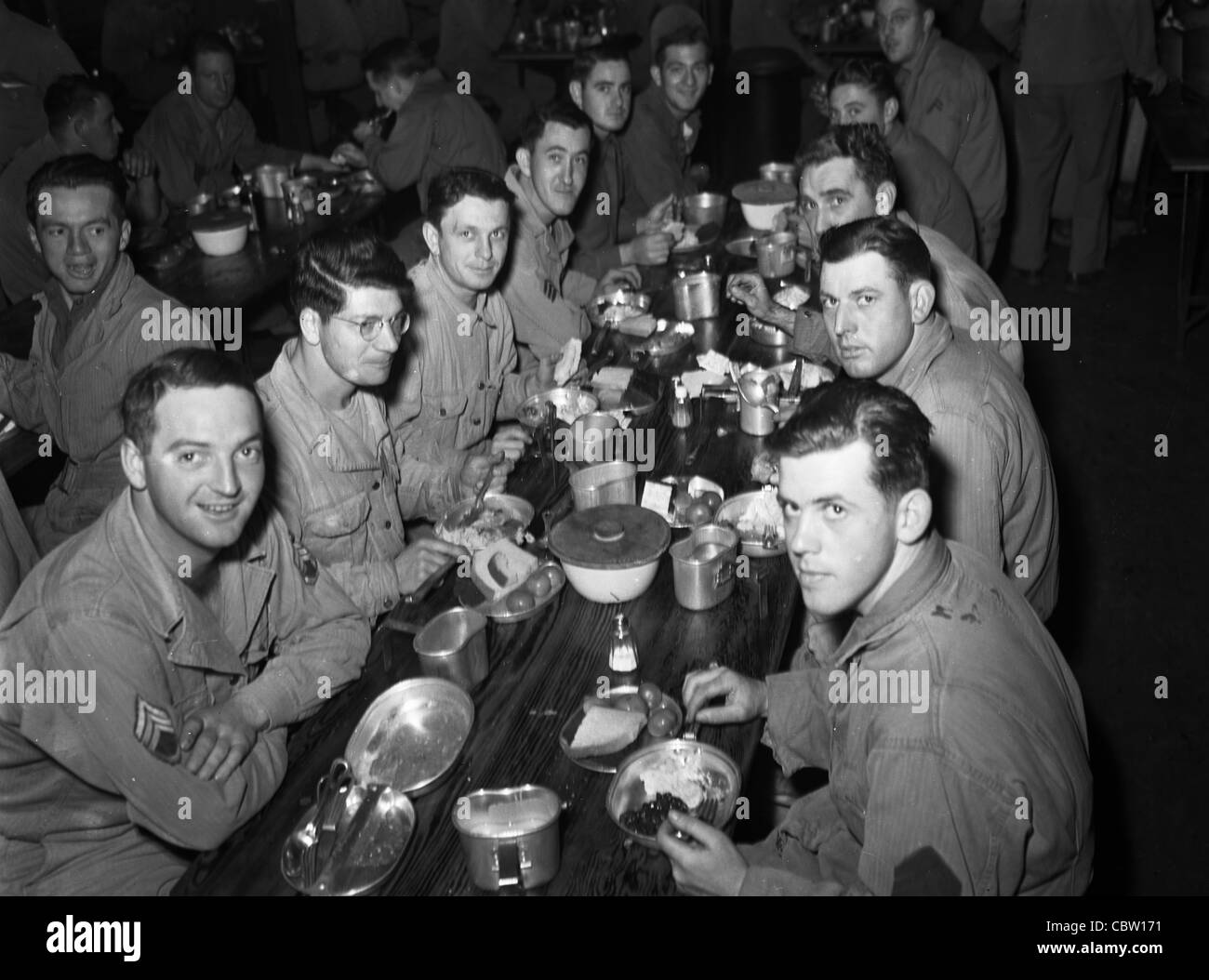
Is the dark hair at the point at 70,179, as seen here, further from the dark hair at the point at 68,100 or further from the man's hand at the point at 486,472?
the man's hand at the point at 486,472

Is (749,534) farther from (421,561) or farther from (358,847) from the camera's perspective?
(358,847)

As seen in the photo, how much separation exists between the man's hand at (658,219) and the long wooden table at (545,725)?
270 cm

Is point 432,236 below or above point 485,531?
above

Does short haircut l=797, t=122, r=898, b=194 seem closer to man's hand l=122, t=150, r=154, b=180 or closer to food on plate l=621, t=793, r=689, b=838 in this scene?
food on plate l=621, t=793, r=689, b=838

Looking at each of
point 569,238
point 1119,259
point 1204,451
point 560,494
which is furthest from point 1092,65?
point 560,494

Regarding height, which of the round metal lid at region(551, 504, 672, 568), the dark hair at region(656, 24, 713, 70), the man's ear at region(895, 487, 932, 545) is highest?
the dark hair at region(656, 24, 713, 70)

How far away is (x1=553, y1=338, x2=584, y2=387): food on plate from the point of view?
14.4 feet

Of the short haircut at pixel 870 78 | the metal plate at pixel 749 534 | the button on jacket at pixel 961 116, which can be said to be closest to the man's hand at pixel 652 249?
the short haircut at pixel 870 78

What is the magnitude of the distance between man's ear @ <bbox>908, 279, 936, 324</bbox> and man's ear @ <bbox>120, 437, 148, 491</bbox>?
7.68 ft

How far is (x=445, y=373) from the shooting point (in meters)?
4.42

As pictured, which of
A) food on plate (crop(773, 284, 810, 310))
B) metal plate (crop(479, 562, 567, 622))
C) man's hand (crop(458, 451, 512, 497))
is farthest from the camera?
food on plate (crop(773, 284, 810, 310))

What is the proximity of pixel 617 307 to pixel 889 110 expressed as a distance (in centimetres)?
194

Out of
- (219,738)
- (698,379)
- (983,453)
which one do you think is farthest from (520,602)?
(698,379)

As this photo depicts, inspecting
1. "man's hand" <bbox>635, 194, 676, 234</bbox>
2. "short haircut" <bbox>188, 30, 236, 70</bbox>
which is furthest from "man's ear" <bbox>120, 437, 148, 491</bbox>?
"short haircut" <bbox>188, 30, 236, 70</bbox>
